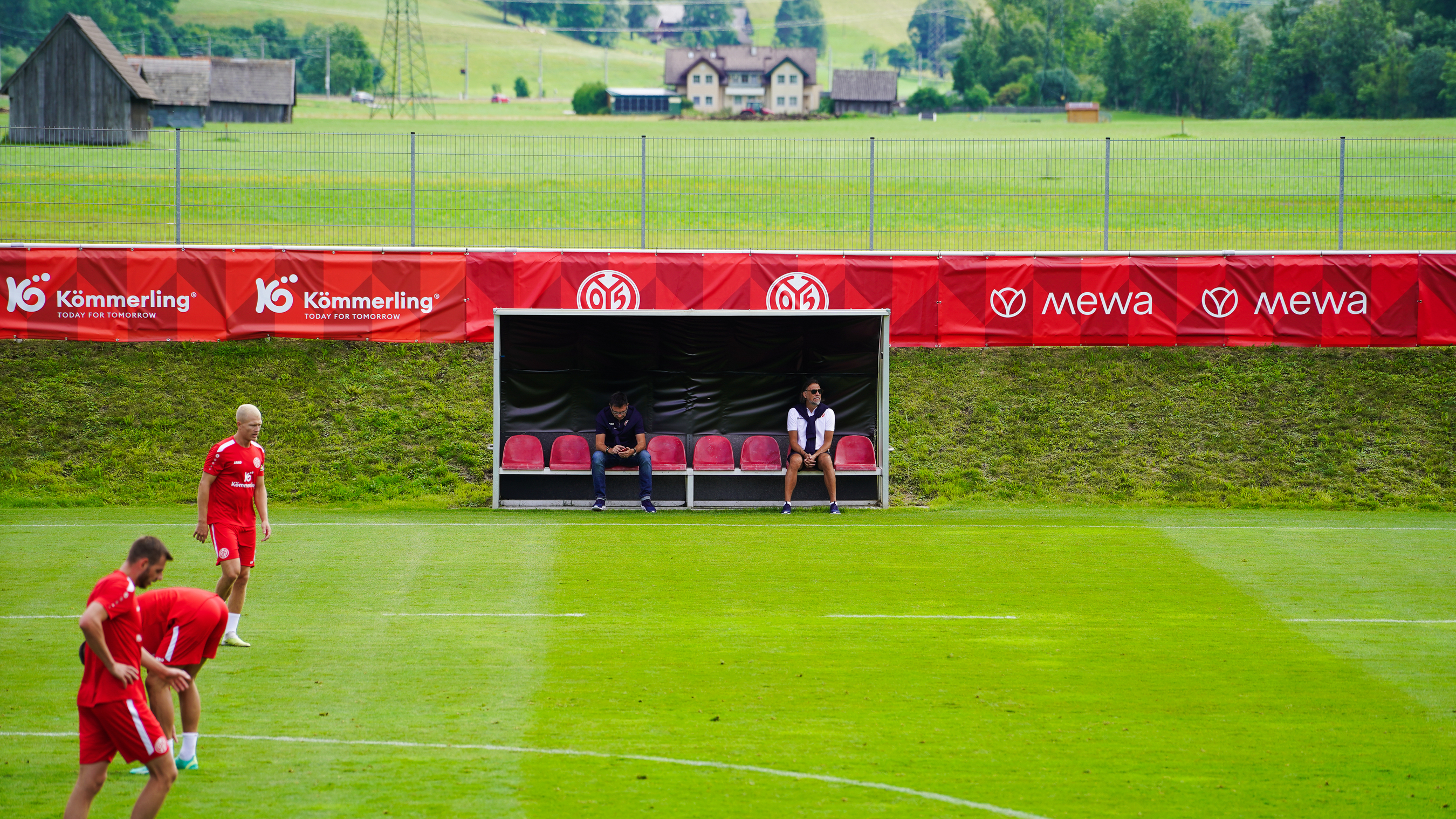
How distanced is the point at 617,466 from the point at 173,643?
10.2 m

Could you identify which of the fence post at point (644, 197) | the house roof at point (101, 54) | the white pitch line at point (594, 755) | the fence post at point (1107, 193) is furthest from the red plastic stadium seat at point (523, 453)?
the house roof at point (101, 54)

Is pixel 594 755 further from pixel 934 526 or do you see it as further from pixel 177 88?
pixel 177 88

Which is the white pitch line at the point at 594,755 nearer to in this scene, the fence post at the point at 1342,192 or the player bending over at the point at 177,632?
the player bending over at the point at 177,632

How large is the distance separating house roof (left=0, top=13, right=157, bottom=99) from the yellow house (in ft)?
228

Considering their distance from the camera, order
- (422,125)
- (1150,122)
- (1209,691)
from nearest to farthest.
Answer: (1209,691), (422,125), (1150,122)

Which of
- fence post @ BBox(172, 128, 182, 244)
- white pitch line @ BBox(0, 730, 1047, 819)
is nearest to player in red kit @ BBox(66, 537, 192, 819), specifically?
white pitch line @ BBox(0, 730, 1047, 819)

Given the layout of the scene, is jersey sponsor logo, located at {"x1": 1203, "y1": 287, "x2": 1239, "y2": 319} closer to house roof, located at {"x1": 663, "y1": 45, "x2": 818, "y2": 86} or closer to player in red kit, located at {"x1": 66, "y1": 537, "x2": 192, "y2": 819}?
player in red kit, located at {"x1": 66, "y1": 537, "x2": 192, "y2": 819}

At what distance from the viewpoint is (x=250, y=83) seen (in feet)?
219

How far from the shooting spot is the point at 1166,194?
24.6 m

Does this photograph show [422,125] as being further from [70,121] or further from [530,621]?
[530,621]

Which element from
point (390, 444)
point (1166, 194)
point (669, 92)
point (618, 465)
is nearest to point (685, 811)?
point (618, 465)

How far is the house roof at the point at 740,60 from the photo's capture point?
114 metres

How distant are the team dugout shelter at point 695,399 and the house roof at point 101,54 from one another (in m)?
32.3

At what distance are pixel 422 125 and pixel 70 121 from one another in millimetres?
18596
